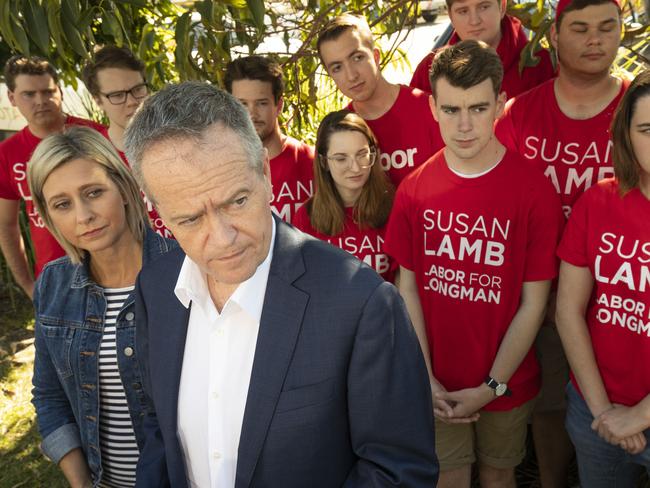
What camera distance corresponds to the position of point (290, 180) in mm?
3170

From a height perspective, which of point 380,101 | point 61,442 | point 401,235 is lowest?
point 61,442

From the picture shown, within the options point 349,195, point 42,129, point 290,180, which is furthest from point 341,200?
point 42,129

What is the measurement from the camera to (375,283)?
1.38 metres

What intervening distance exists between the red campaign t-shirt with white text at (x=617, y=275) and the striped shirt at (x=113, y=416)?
→ 1.45 metres

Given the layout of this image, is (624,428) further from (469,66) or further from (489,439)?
(469,66)

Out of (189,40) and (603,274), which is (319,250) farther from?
(189,40)

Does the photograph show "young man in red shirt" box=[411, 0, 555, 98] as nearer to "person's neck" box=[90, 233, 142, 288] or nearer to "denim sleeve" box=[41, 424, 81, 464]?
"person's neck" box=[90, 233, 142, 288]

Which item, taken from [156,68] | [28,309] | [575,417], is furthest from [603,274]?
[28,309]

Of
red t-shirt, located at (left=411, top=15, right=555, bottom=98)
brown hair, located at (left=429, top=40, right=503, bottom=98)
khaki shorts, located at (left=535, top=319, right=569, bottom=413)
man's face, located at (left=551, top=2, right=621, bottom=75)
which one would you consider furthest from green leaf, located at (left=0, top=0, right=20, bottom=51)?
khaki shorts, located at (left=535, top=319, right=569, bottom=413)

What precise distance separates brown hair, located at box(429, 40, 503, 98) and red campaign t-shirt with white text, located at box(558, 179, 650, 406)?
56 cm

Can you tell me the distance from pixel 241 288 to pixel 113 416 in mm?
878

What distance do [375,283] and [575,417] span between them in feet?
4.21

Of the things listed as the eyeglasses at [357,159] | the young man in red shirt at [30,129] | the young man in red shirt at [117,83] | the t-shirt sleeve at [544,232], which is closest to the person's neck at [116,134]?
the young man in red shirt at [117,83]

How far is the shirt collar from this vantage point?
4.78 feet
